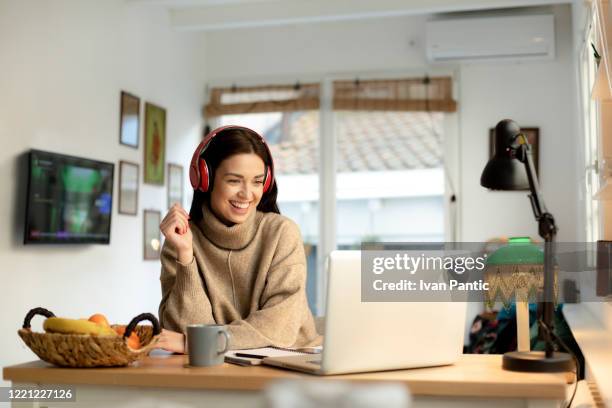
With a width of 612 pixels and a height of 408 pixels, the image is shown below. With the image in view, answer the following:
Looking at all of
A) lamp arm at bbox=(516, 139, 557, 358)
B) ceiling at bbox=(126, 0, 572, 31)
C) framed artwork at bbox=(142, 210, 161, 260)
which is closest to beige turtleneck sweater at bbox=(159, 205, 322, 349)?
lamp arm at bbox=(516, 139, 557, 358)

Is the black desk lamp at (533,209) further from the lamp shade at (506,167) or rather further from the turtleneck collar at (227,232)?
the turtleneck collar at (227,232)

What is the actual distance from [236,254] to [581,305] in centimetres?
251

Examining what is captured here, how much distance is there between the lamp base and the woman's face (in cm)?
84

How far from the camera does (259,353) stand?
68.5 inches

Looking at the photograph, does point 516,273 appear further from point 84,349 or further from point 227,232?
point 84,349

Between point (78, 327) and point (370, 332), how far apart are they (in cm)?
58

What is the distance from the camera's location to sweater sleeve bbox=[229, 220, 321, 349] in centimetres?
186

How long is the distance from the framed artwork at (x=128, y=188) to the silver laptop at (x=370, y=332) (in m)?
3.46

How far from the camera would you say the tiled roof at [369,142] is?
5910 millimetres

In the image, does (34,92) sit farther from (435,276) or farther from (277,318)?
Result: (435,276)

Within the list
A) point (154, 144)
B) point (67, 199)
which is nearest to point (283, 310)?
point (67, 199)

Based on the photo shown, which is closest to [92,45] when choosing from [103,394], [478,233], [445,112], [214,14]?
[214,14]

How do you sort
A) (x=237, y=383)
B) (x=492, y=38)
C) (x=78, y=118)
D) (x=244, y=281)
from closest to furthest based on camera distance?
(x=237, y=383), (x=244, y=281), (x=78, y=118), (x=492, y=38)

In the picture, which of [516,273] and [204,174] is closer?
[516,273]
